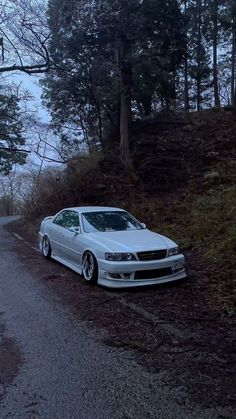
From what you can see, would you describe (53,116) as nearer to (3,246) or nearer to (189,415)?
(3,246)

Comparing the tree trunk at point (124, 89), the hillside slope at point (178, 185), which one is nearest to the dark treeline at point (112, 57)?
the tree trunk at point (124, 89)

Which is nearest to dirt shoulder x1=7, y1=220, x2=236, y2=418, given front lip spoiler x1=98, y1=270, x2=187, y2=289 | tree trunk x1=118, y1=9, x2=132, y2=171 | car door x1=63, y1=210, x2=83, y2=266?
front lip spoiler x1=98, y1=270, x2=187, y2=289

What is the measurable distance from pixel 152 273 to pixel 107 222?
7.04 feet

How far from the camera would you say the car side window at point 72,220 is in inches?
369

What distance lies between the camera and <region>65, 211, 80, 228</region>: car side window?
9.38m

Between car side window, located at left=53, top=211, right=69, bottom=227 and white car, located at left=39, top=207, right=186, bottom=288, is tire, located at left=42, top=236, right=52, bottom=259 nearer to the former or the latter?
car side window, located at left=53, top=211, right=69, bottom=227

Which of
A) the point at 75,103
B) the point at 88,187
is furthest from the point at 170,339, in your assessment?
the point at 75,103

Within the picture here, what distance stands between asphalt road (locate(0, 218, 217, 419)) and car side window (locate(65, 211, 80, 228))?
3446 millimetres

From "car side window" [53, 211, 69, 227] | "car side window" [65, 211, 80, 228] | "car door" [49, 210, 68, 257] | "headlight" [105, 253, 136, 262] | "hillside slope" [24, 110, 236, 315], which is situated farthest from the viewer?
"hillside slope" [24, 110, 236, 315]

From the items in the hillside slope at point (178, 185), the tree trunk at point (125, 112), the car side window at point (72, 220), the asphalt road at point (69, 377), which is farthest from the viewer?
the tree trunk at point (125, 112)

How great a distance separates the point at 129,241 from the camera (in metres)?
7.98

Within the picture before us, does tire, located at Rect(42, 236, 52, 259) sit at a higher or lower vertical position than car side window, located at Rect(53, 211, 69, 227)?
lower

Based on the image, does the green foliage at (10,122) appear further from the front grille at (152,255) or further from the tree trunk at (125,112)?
the front grille at (152,255)

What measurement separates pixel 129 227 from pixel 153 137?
490 inches
